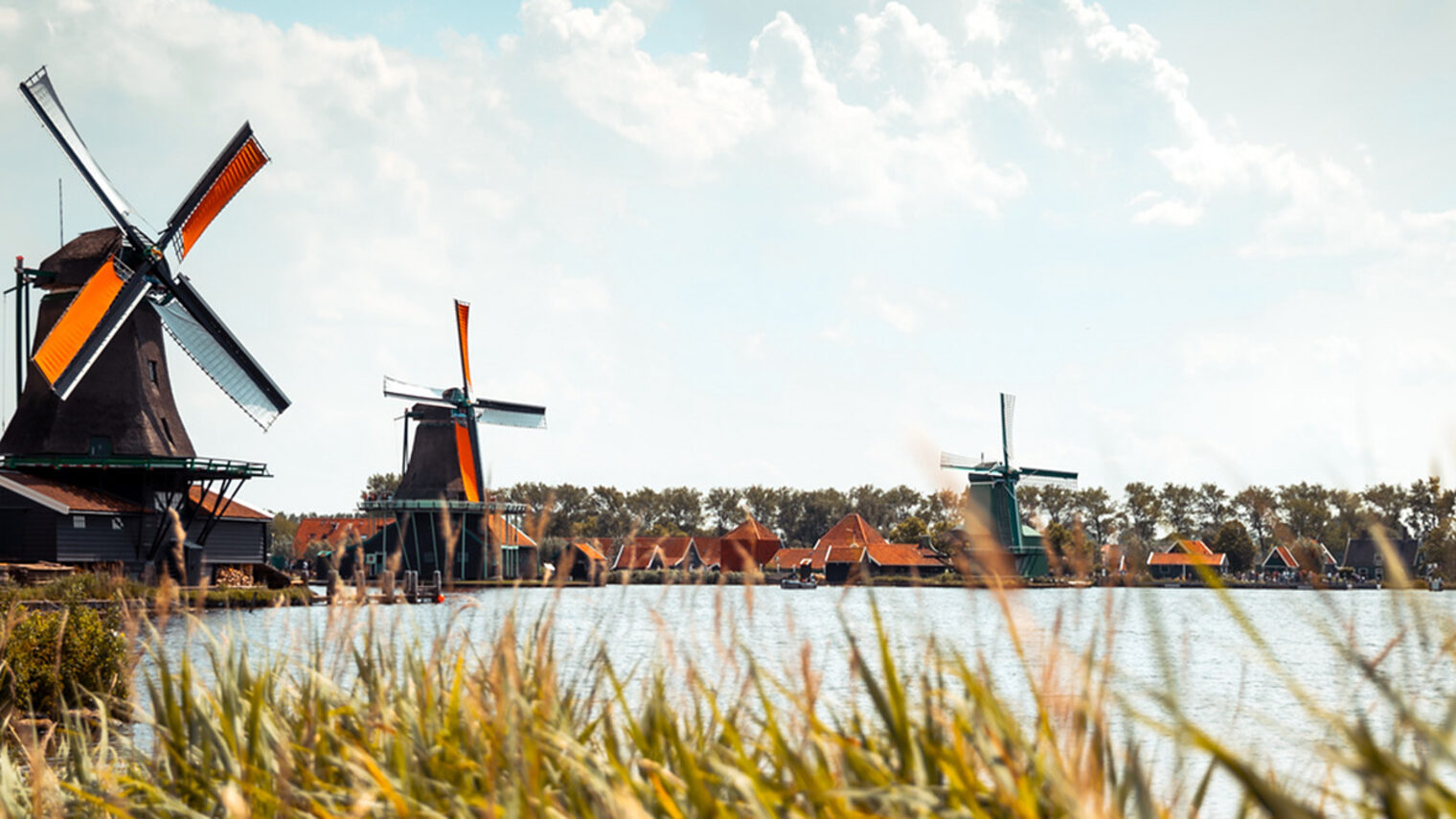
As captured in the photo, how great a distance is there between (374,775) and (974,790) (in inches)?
53.4

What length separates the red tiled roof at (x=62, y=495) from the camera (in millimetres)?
29375

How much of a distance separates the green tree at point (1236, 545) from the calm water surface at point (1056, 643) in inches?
2298

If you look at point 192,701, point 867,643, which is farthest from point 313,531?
point 192,701

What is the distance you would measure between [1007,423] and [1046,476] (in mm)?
4167

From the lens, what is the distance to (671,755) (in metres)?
3.27

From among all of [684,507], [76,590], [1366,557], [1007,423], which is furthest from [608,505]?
[76,590]

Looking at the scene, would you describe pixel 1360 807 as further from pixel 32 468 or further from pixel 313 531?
pixel 313 531

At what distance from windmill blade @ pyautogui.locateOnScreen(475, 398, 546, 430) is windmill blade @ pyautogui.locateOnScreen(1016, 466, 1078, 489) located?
2768cm

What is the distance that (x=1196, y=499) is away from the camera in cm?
10419

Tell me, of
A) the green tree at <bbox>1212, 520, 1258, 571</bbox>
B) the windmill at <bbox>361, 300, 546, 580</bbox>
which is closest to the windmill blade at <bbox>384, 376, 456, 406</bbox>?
the windmill at <bbox>361, 300, 546, 580</bbox>

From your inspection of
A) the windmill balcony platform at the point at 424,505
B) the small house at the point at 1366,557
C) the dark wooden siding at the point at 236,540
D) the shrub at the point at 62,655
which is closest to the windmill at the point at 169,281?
the dark wooden siding at the point at 236,540

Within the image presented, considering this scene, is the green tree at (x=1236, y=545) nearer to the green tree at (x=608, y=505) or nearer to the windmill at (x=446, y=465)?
the green tree at (x=608, y=505)

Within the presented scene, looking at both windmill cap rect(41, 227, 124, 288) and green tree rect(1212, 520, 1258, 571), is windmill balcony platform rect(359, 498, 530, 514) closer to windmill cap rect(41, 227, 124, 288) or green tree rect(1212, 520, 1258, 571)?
windmill cap rect(41, 227, 124, 288)

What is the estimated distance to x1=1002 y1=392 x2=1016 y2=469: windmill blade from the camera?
67.6 metres
